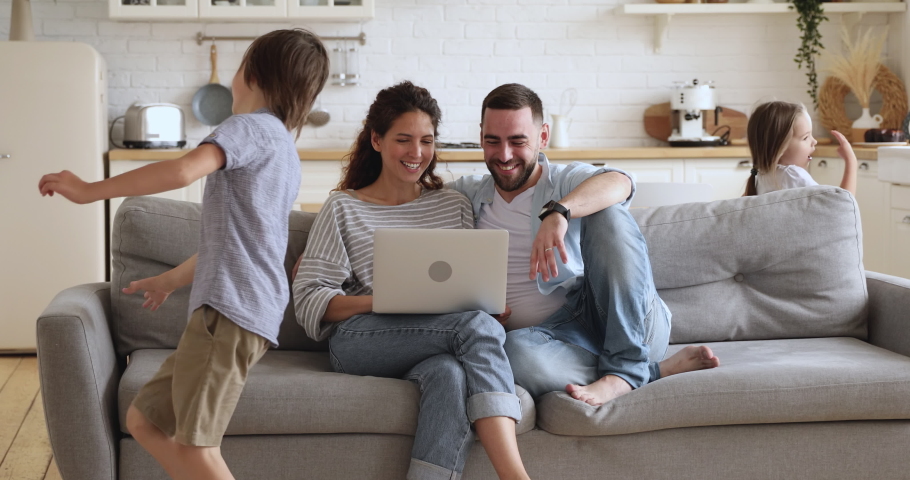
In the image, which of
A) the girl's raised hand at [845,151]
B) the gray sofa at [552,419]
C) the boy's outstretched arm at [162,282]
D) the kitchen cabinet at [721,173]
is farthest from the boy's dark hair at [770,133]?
the boy's outstretched arm at [162,282]

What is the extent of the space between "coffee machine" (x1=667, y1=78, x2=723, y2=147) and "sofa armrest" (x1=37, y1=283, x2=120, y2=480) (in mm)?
3501

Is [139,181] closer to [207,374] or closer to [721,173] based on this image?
[207,374]

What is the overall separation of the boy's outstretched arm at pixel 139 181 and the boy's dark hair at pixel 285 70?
273 millimetres

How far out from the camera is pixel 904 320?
2.37 meters

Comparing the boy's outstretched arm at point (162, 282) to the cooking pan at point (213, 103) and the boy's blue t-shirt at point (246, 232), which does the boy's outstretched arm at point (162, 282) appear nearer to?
the boy's blue t-shirt at point (246, 232)

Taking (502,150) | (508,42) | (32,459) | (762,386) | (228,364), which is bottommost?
(32,459)

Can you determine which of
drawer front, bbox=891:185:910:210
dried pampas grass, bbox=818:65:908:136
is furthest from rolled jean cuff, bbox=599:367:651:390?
dried pampas grass, bbox=818:65:908:136

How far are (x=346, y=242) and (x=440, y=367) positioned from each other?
0.49m

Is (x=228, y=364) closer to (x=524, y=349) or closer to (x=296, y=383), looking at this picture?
(x=296, y=383)

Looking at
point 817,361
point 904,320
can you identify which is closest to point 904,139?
point 904,320

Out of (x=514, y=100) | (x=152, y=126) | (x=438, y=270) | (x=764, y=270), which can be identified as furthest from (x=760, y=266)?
(x=152, y=126)

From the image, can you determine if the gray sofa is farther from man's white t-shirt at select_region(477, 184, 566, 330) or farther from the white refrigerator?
the white refrigerator

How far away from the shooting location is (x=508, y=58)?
195 inches

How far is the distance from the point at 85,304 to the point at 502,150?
1.08 metres
